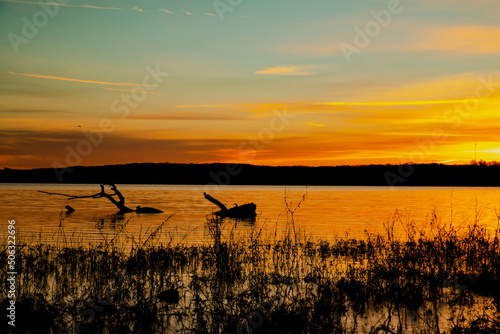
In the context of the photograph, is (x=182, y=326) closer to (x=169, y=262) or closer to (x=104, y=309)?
(x=104, y=309)

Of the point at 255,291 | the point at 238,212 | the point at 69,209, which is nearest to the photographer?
the point at 255,291

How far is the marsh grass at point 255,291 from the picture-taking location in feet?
29.9

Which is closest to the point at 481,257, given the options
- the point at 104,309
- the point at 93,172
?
the point at 104,309

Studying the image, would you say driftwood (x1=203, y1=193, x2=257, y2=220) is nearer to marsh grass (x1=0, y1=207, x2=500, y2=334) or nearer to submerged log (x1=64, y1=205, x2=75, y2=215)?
submerged log (x1=64, y1=205, x2=75, y2=215)

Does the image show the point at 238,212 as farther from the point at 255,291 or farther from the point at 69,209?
the point at 255,291

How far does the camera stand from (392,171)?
151750 millimetres

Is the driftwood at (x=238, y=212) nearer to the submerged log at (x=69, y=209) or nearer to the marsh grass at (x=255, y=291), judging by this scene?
the submerged log at (x=69, y=209)

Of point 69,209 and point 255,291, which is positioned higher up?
point 69,209

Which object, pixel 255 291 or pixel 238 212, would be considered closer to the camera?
pixel 255 291

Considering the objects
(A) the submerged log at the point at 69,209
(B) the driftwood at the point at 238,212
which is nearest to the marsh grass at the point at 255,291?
(B) the driftwood at the point at 238,212

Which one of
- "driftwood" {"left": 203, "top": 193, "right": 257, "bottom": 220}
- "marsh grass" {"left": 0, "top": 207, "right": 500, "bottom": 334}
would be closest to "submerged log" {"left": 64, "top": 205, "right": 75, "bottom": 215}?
"driftwood" {"left": 203, "top": 193, "right": 257, "bottom": 220}

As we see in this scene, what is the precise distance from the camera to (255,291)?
11227 mm

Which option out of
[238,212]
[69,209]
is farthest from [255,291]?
[69,209]

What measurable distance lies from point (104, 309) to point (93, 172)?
12760 cm
